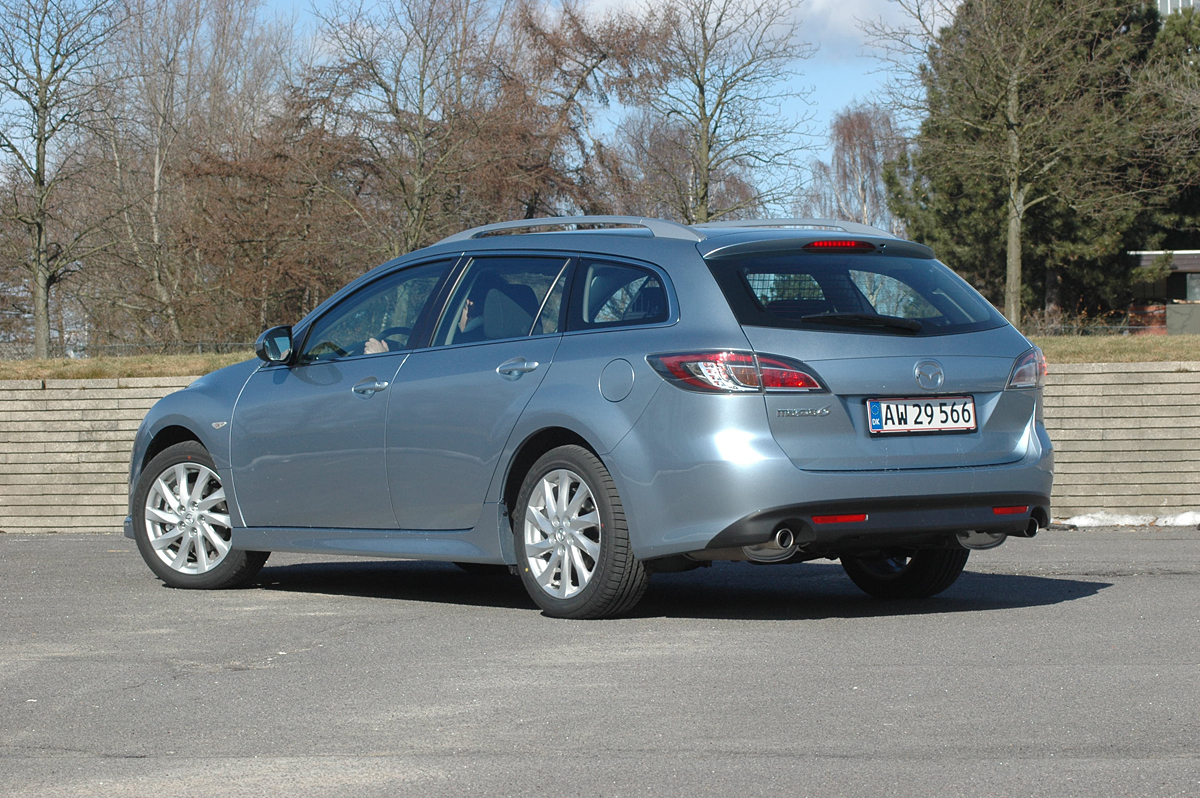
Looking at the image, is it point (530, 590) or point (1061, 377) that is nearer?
point (530, 590)

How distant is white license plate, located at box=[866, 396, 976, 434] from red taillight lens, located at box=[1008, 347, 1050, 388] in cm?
29

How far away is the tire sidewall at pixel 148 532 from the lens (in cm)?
786

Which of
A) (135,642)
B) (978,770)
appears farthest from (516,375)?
(978,770)

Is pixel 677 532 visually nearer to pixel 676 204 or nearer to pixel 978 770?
pixel 978 770

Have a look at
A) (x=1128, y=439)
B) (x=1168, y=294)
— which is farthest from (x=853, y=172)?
(x=1128, y=439)

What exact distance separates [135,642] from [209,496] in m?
2.08

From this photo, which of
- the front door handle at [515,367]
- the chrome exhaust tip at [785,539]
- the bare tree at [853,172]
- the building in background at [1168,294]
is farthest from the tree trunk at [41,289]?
the bare tree at [853,172]

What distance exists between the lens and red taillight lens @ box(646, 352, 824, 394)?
5793mm

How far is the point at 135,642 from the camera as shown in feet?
19.7

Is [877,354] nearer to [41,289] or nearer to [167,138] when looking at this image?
[41,289]

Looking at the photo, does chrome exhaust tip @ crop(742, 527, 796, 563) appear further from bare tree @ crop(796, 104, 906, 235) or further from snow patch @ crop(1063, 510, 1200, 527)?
bare tree @ crop(796, 104, 906, 235)

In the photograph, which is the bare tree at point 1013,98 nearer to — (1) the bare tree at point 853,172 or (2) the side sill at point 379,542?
(2) the side sill at point 379,542

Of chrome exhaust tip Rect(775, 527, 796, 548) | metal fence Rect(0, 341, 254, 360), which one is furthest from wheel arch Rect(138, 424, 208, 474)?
metal fence Rect(0, 341, 254, 360)

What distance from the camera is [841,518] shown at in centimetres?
584
